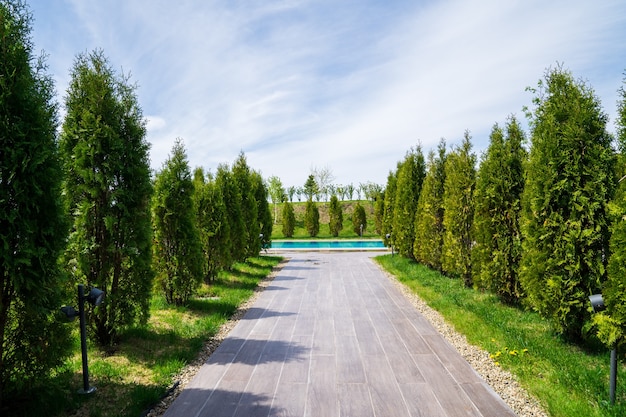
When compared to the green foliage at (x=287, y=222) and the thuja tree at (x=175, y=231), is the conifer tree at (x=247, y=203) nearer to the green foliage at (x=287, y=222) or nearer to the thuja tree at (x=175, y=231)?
the thuja tree at (x=175, y=231)

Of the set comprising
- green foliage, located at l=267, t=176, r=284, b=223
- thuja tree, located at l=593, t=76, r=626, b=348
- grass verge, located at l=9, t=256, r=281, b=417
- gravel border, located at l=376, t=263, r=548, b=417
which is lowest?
gravel border, located at l=376, t=263, r=548, b=417

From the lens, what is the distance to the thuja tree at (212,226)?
11.9m

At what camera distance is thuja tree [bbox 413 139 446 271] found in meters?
13.9

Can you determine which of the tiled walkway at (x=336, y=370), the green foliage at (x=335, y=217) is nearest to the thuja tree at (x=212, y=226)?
the tiled walkway at (x=336, y=370)

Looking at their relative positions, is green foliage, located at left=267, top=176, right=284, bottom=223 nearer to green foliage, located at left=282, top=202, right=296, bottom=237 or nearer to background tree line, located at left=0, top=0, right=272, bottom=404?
green foliage, located at left=282, top=202, right=296, bottom=237

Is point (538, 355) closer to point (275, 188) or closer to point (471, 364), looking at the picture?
point (471, 364)

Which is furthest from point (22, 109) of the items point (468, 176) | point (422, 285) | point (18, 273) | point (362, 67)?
point (468, 176)

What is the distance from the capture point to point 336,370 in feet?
17.0

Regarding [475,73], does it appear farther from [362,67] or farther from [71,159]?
[71,159]

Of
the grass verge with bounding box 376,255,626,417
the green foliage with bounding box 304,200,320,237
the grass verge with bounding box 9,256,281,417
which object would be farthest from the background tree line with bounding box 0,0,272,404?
the green foliage with bounding box 304,200,320,237

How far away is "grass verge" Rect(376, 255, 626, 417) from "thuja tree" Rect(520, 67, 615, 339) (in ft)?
1.77

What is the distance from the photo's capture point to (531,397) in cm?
424

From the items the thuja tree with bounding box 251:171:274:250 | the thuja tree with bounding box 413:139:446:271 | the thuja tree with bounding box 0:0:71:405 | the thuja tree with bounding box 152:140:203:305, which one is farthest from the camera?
the thuja tree with bounding box 251:171:274:250

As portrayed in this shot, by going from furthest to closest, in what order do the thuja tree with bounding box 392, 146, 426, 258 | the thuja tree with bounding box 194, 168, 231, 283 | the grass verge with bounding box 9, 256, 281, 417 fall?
the thuja tree with bounding box 392, 146, 426, 258 → the thuja tree with bounding box 194, 168, 231, 283 → the grass verge with bounding box 9, 256, 281, 417
